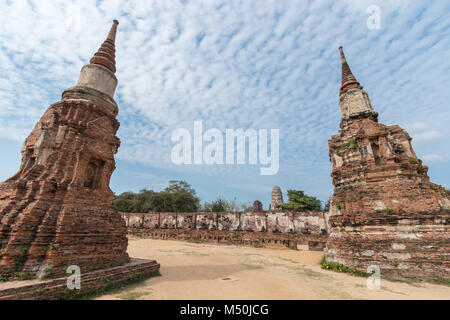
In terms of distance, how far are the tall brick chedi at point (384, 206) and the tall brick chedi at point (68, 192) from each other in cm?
775

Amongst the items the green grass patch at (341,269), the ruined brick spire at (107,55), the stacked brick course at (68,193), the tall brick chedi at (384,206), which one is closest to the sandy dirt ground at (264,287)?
the green grass patch at (341,269)

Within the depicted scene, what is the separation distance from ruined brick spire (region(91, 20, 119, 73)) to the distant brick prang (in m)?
13.8

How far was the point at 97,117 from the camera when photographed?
6.43 meters

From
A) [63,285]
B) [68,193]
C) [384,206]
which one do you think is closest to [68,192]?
[68,193]

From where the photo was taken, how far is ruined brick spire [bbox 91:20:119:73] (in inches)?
295

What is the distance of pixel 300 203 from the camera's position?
102 ft

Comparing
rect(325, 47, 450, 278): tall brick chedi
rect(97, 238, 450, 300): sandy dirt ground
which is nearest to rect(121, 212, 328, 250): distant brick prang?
rect(325, 47, 450, 278): tall brick chedi

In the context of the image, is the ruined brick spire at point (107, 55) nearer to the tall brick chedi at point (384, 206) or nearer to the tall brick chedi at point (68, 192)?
the tall brick chedi at point (68, 192)

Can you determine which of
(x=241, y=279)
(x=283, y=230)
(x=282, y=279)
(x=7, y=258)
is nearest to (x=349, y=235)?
(x=282, y=279)

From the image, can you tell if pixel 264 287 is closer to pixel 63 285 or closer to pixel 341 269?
pixel 341 269

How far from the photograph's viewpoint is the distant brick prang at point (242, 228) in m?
14.4

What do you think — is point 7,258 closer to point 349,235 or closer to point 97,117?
point 97,117

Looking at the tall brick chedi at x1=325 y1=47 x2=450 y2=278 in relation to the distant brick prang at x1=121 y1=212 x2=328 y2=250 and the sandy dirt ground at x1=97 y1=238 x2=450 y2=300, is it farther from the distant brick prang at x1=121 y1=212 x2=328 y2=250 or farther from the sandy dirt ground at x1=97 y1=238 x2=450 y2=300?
the distant brick prang at x1=121 y1=212 x2=328 y2=250
